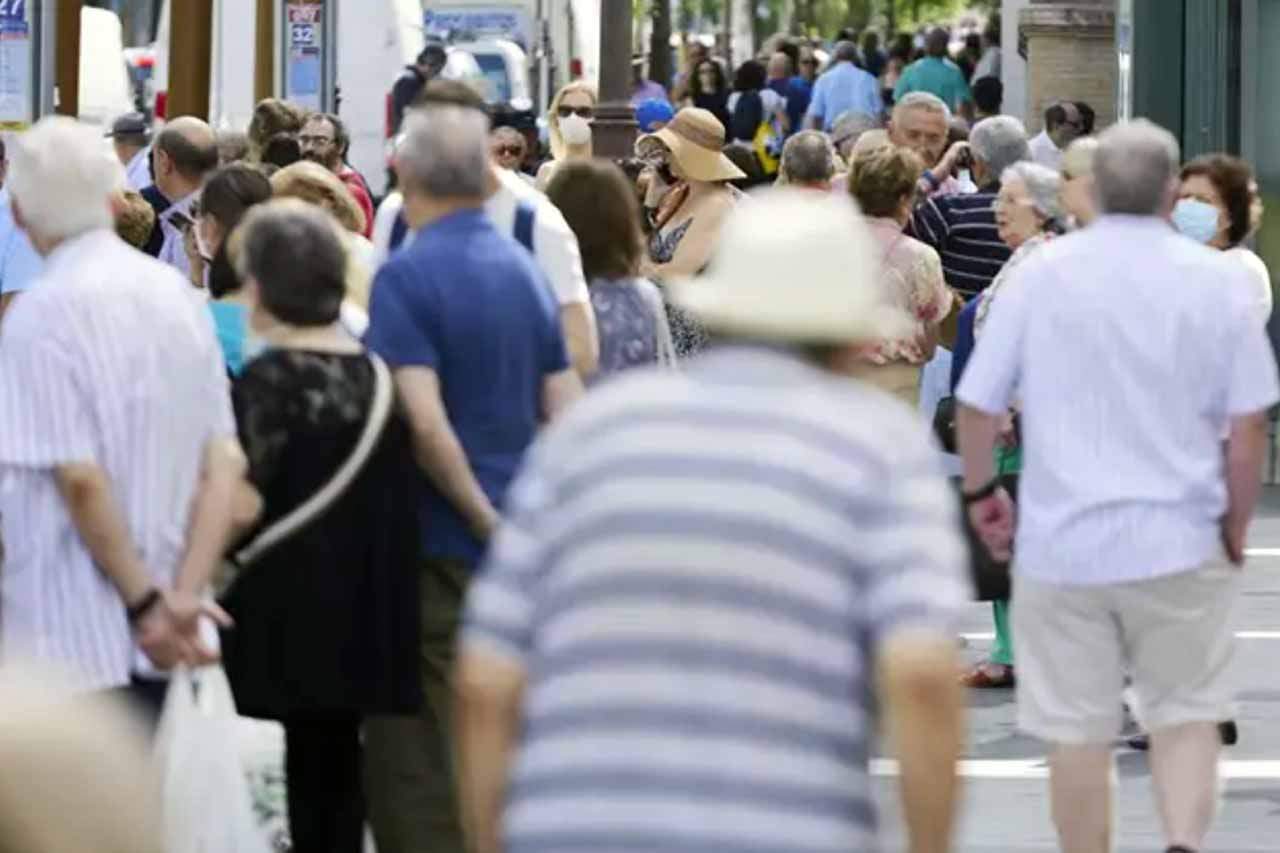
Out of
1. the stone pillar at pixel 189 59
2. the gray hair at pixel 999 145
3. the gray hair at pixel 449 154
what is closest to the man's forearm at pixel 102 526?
the gray hair at pixel 449 154

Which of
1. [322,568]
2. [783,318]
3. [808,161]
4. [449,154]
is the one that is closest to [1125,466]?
[449,154]

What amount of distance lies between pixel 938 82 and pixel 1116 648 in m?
22.3

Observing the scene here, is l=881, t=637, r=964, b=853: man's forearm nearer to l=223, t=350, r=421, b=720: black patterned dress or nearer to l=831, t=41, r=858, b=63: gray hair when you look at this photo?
l=223, t=350, r=421, b=720: black patterned dress

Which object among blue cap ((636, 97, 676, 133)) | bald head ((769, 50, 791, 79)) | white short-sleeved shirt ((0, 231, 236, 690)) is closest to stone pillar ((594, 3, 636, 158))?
blue cap ((636, 97, 676, 133))

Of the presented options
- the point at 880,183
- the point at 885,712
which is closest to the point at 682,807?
the point at 885,712

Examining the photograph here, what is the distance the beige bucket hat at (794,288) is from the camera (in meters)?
4.95

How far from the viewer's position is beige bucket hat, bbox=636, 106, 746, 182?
42.4 ft

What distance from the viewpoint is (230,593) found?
26.3 feet

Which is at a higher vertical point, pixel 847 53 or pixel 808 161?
pixel 847 53

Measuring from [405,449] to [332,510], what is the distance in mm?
218

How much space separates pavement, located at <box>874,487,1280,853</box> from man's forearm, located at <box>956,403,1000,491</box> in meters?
0.89

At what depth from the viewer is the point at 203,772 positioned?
7.70 meters

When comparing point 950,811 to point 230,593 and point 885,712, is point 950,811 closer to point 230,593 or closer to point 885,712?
point 885,712

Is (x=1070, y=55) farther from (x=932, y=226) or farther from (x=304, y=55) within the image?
(x=932, y=226)
